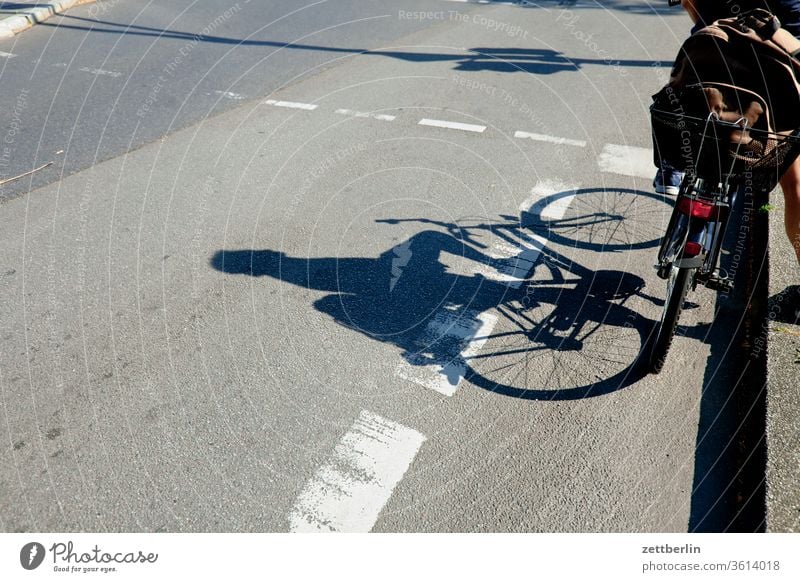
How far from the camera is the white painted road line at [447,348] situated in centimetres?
363

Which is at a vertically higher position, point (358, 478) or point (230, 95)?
point (230, 95)

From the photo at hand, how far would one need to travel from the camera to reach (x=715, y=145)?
305cm

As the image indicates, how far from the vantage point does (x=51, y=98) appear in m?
7.46

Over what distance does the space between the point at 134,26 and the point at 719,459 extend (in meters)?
10.5

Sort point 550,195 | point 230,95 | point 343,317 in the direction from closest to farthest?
point 343,317, point 550,195, point 230,95

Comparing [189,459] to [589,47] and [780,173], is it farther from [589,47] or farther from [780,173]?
[589,47]

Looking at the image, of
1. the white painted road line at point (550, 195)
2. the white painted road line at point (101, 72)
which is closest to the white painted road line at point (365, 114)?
the white painted road line at point (550, 195)

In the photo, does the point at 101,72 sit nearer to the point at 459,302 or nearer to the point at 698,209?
the point at 459,302

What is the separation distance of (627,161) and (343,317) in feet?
11.9

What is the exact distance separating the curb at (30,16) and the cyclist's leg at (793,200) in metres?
10.2

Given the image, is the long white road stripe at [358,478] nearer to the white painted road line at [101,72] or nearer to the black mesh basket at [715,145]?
the black mesh basket at [715,145]

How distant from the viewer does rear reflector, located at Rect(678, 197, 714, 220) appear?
3344 millimetres

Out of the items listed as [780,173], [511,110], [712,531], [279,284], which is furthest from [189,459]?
[511,110]

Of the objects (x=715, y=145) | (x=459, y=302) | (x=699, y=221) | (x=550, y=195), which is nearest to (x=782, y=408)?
(x=699, y=221)
